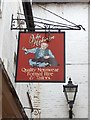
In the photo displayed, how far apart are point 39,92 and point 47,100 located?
14.3 inches

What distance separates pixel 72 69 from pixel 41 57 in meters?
4.95

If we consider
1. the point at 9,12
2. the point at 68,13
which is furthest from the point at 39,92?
the point at 9,12

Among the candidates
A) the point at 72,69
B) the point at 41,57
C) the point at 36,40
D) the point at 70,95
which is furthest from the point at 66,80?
the point at 41,57

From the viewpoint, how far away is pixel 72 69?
38.4 feet

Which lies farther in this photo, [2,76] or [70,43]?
[70,43]

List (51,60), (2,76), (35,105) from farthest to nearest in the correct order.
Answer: (35,105), (51,60), (2,76)

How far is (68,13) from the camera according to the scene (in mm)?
12797

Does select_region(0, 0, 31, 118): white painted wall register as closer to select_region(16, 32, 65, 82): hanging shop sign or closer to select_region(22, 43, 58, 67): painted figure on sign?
select_region(16, 32, 65, 82): hanging shop sign

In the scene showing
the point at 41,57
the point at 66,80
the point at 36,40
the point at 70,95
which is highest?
the point at 36,40

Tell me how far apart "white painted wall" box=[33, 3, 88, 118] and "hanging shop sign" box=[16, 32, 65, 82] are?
4278 millimetres

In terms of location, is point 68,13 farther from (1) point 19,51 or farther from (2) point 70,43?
(1) point 19,51

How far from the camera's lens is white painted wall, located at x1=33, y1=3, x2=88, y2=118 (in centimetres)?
1109

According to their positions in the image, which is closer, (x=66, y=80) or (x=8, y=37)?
(x=8, y=37)

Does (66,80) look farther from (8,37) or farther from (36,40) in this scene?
(36,40)
